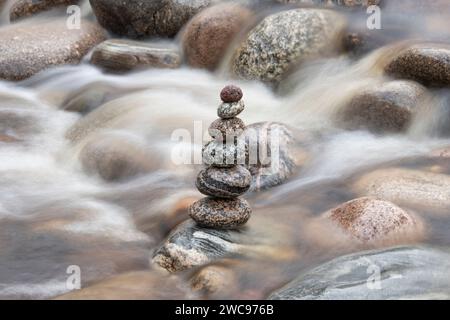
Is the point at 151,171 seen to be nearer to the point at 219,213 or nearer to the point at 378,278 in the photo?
the point at 219,213

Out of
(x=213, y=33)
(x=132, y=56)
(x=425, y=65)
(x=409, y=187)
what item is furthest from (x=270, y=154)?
(x=132, y=56)

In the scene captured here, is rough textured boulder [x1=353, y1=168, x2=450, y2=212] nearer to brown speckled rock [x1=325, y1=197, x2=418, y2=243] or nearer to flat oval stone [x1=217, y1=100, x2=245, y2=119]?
brown speckled rock [x1=325, y1=197, x2=418, y2=243]

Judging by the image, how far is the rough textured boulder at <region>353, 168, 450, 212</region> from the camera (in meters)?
5.62

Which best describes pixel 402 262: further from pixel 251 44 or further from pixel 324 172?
pixel 251 44

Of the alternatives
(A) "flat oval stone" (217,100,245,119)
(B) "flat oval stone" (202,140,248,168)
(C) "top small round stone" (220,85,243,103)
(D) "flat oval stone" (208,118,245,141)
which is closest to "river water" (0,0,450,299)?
(B) "flat oval stone" (202,140,248,168)

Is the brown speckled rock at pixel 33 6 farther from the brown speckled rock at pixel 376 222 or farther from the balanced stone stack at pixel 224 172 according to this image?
the brown speckled rock at pixel 376 222

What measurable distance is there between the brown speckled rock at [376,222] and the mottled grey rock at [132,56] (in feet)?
18.8

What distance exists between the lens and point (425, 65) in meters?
7.68

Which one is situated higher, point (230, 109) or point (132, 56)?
point (132, 56)

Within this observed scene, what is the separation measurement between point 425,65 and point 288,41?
7.16ft

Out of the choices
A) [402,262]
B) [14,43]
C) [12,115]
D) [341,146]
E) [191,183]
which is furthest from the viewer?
[14,43]
